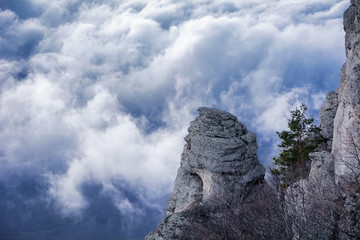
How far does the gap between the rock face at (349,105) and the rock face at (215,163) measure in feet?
32.9

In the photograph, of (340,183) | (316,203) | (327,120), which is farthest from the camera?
(327,120)

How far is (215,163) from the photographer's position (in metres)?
29.2

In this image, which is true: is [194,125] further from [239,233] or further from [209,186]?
[239,233]

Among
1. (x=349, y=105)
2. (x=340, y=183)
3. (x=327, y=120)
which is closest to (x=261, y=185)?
(x=340, y=183)

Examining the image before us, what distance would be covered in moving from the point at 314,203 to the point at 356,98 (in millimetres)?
5936

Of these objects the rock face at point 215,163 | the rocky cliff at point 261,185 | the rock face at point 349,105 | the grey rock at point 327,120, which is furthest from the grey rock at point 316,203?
the grey rock at point 327,120

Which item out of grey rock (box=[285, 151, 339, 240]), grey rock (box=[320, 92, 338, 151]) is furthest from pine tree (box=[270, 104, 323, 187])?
grey rock (box=[285, 151, 339, 240])

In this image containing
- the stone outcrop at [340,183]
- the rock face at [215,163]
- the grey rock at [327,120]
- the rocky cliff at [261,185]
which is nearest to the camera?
the stone outcrop at [340,183]

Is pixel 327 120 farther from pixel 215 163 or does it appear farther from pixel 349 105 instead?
pixel 349 105

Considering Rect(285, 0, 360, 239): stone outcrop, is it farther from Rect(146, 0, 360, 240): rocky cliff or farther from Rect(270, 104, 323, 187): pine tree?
Rect(270, 104, 323, 187): pine tree

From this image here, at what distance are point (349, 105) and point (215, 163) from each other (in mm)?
12621

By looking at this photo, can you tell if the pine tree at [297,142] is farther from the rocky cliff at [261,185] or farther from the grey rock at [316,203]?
the grey rock at [316,203]

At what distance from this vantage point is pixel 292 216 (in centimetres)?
Answer: 1841

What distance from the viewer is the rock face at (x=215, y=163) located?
28953 millimetres
